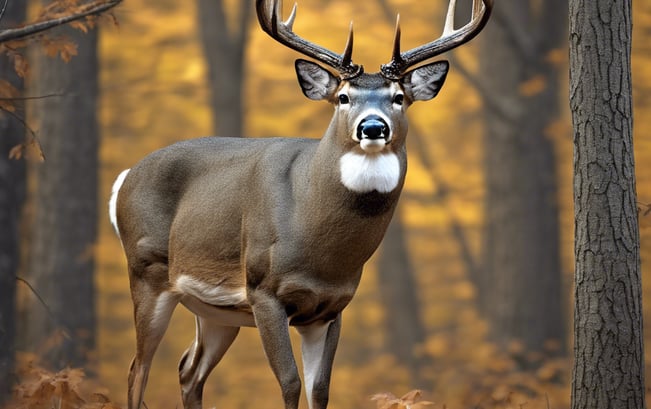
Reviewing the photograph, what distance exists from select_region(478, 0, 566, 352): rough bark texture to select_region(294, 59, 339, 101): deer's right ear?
21.6 ft

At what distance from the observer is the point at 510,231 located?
12367 millimetres

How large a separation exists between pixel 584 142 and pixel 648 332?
14767 millimetres

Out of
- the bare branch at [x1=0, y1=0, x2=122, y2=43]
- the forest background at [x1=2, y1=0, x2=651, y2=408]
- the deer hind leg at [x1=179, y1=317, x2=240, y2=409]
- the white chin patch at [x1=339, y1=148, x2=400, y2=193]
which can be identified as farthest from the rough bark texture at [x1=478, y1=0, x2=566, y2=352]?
the white chin patch at [x1=339, y1=148, x2=400, y2=193]

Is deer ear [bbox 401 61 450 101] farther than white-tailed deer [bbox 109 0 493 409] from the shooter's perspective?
Answer: Yes

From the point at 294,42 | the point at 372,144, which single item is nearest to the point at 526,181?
the point at 294,42

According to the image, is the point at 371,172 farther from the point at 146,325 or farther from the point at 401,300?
the point at 401,300

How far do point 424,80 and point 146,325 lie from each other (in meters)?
2.05

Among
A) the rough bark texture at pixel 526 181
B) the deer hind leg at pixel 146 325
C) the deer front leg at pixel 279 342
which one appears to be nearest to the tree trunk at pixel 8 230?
the deer hind leg at pixel 146 325

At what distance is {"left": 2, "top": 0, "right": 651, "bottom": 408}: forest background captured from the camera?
12273 millimetres

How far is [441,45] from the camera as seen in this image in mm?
5625

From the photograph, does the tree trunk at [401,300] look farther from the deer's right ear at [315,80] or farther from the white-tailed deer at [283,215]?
the deer's right ear at [315,80]

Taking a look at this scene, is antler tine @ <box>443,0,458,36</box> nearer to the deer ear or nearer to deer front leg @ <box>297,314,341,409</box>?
the deer ear

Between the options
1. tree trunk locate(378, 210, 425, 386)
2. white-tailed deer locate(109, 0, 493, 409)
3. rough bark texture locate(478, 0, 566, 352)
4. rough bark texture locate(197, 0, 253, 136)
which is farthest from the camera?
tree trunk locate(378, 210, 425, 386)

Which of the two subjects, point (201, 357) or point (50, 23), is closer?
point (50, 23)
